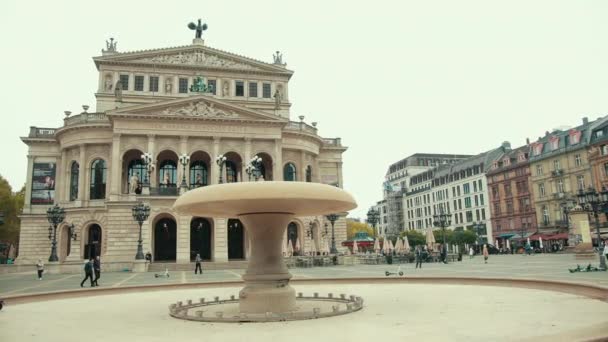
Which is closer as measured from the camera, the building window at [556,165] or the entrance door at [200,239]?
the entrance door at [200,239]

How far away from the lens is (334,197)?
32.4 feet

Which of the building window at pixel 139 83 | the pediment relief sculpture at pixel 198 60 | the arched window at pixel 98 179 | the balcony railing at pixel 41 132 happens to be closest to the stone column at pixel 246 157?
the pediment relief sculpture at pixel 198 60

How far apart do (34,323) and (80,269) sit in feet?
92.4

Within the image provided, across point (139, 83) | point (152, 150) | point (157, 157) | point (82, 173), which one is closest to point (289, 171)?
point (157, 157)

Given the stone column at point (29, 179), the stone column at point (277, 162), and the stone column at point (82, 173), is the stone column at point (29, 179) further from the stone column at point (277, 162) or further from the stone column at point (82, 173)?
the stone column at point (277, 162)

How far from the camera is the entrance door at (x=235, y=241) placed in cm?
4509

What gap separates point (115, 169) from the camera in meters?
41.6

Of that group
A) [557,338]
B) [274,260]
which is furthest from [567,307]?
[274,260]

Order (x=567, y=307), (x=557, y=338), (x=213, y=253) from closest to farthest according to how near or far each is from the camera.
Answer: (x=557, y=338), (x=567, y=307), (x=213, y=253)

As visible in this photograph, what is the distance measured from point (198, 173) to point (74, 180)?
466 inches

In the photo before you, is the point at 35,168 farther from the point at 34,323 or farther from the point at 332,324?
the point at 332,324

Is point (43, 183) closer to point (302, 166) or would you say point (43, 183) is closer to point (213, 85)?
point (213, 85)

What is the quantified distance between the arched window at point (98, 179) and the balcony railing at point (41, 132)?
23.6 feet

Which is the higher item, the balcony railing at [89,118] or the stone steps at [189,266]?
the balcony railing at [89,118]
